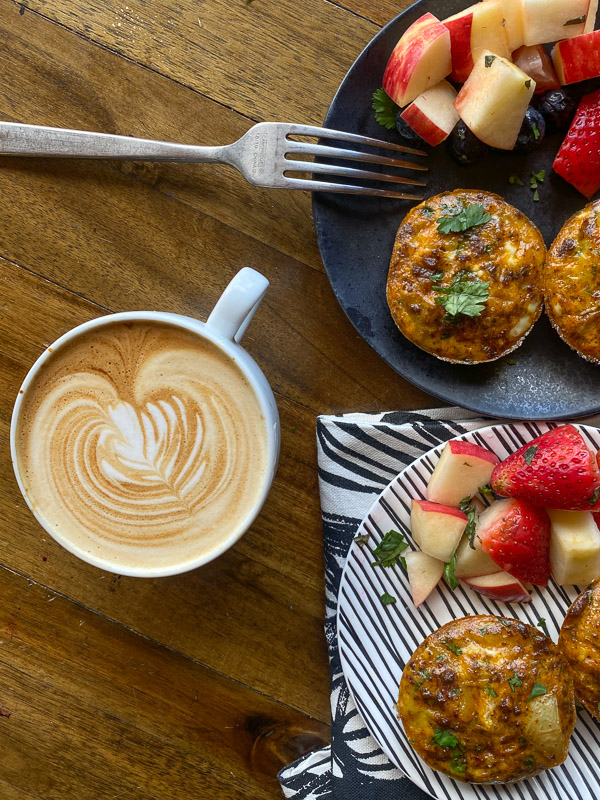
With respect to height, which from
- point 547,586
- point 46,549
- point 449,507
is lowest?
point 547,586

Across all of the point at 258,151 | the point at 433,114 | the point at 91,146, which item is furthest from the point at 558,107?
the point at 91,146

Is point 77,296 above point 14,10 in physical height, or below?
below

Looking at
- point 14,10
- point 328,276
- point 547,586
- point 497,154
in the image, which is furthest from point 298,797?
point 14,10

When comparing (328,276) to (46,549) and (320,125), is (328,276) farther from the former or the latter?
(46,549)

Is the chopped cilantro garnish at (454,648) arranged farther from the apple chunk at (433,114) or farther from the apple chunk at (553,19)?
the apple chunk at (553,19)

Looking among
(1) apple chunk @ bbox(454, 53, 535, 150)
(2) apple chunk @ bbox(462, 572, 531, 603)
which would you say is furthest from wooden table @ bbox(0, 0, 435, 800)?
(2) apple chunk @ bbox(462, 572, 531, 603)

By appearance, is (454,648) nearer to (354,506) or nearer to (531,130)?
(354,506)
